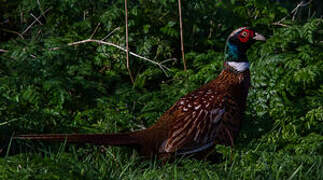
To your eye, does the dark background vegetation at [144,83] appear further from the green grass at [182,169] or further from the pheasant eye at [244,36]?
the pheasant eye at [244,36]

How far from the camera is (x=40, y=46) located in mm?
5098

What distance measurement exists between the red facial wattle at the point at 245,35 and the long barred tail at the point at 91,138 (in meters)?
1.26

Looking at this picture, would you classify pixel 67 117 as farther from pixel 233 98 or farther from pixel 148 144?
pixel 233 98

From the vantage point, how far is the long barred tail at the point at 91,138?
3716 millimetres

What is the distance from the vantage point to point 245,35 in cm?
449

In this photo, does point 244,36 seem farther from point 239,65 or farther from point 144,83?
point 144,83

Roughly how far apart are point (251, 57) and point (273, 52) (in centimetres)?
21

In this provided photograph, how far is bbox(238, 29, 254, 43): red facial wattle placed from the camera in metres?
4.47

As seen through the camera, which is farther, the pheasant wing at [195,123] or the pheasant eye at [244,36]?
the pheasant eye at [244,36]

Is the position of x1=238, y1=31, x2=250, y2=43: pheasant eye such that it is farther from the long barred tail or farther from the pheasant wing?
the long barred tail

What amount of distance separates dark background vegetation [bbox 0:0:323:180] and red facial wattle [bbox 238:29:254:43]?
0.36 meters

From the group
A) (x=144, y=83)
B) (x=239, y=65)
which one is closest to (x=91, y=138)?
(x=239, y=65)

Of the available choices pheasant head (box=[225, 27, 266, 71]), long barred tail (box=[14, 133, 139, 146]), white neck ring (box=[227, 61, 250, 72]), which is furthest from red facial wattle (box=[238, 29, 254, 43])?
long barred tail (box=[14, 133, 139, 146])

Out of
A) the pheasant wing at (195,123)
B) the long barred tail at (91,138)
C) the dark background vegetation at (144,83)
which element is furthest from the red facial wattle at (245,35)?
the long barred tail at (91,138)
